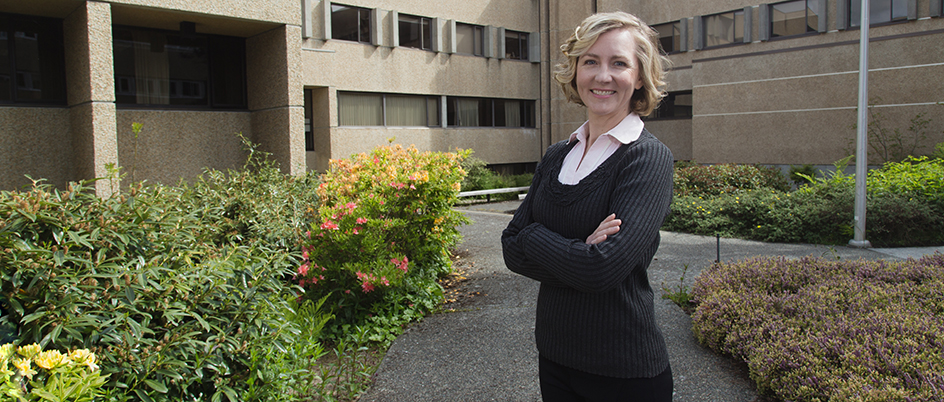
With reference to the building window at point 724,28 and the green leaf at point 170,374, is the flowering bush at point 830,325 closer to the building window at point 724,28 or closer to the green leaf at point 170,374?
the green leaf at point 170,374

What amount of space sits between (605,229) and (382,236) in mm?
3934

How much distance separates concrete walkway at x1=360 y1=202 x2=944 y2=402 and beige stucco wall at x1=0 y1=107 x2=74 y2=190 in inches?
223

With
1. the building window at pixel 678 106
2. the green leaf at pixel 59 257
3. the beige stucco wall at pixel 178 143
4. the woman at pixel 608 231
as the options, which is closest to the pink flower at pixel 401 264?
the green leaf at pixel 59 257

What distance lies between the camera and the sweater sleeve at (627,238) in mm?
1689

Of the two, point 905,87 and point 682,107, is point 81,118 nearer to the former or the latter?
point 905,87

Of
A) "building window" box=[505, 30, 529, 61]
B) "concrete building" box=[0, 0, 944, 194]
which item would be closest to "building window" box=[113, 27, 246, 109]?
"concrete building" box=[0, 0, 944, 194]

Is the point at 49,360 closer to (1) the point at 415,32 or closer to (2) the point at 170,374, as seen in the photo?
(2) the point at 170,374

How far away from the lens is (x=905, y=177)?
10.4 metres

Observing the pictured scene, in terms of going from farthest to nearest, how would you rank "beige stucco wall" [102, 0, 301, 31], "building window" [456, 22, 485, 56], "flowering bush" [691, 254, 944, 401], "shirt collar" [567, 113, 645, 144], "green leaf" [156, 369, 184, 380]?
"building window" [456, 22, 485, 56], "beige stucco wall" [102, 0, 301, 31], "flowering bush" [691, 254, 944, 401], "green leaf" [156, 369, 184, 380], "shirt collar" [567, 113, 645, 144]

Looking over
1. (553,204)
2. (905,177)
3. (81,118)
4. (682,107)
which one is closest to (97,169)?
(81,118)

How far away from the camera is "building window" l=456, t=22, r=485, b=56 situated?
22.1m

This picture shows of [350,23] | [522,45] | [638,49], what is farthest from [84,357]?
[522,45]

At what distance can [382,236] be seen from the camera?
17.9 feet

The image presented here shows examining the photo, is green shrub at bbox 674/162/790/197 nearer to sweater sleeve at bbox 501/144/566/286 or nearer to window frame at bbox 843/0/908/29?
window frame at bbox 843/0/908/29
